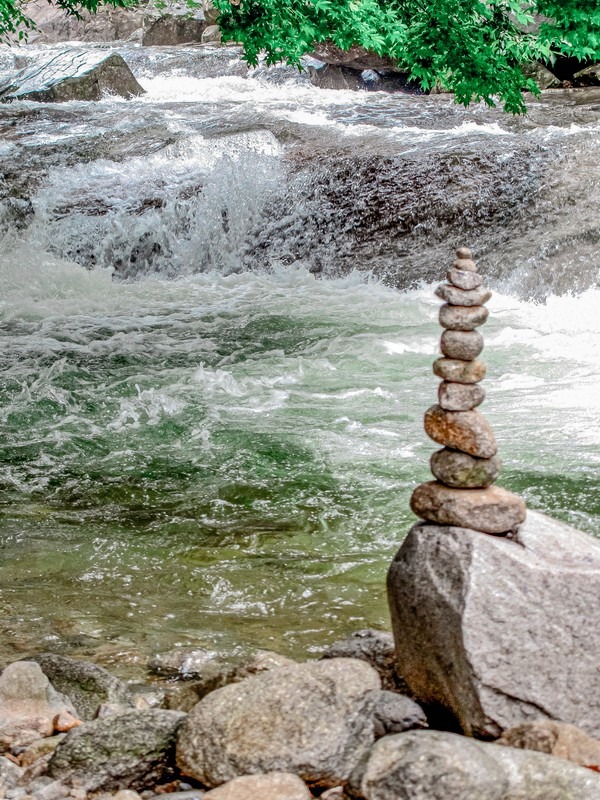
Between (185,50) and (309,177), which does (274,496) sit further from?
(185,50)

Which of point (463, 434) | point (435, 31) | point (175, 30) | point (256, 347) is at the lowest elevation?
point (256, 347)

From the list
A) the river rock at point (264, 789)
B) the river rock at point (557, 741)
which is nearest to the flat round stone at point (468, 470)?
the river rock at point (557, 741)

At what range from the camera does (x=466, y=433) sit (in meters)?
3.20

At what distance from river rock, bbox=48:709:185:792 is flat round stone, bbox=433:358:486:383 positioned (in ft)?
4.90

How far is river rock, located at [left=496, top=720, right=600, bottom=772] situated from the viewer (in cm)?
262

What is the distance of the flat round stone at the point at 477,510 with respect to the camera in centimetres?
310

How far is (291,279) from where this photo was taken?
11.8m

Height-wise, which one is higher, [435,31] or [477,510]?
[435,31]

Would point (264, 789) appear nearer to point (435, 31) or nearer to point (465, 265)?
point (465, 265)

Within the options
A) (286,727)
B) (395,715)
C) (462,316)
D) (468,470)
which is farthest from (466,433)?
(286,727)

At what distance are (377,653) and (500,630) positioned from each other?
81 centimetres

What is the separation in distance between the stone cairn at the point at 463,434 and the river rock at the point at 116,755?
3.85 ft

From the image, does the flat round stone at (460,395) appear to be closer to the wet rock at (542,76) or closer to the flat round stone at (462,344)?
the flat round stone at (462,344)

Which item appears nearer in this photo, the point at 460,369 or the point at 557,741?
the point at 557,741
